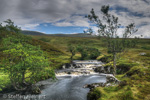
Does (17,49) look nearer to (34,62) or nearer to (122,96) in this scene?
(34,62)

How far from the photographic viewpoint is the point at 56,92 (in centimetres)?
2892

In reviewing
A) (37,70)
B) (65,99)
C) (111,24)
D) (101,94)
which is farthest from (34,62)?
(111,24)

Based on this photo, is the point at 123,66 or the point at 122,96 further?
the point at 123,66

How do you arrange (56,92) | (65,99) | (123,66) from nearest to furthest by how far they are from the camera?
(65,99), (56,92), (123,66)

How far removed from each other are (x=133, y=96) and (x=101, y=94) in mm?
5824

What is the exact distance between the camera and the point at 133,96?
56.9ft

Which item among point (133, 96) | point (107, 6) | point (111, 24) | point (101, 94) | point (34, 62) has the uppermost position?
point (107, 6)

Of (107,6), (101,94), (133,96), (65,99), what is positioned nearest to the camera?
(133,96)

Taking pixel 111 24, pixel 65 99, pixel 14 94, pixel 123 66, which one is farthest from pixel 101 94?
pixel 123 66

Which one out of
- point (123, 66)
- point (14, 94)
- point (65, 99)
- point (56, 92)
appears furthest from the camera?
point (123, 66)

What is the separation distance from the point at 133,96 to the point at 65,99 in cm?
1354

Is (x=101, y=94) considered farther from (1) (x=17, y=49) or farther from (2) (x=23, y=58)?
(1) (x=17, y=49)

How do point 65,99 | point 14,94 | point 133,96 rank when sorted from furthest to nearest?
point 14,94 < point 65,99 < point 133,96

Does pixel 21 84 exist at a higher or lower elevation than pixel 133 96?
lower
